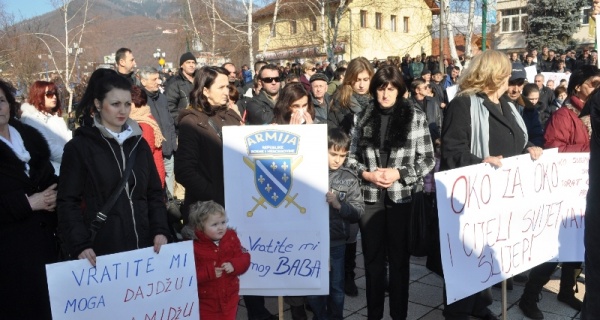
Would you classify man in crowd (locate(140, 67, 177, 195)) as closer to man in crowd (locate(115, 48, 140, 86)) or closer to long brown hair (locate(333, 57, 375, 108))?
man in crowd (locate(115, 48, 140, 86))

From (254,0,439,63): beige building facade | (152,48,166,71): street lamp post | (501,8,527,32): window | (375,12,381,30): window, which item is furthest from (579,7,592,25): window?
(152,48,166,71): street lamp post

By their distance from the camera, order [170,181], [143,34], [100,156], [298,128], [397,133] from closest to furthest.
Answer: [100,156] → [298,128] → [397,133] → [170,181] → [143,34]

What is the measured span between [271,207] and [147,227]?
0.85m

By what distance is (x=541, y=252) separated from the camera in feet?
13.0

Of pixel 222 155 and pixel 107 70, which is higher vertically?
pixel 107 70

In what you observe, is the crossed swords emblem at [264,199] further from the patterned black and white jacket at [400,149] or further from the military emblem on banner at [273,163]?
the patterned black and white jacket at [400,149]

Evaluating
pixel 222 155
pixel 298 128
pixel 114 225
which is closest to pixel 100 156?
pixel 114 225

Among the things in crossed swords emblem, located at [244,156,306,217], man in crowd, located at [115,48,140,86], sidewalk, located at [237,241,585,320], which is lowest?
sidewalk, located at [237,241,585,320]

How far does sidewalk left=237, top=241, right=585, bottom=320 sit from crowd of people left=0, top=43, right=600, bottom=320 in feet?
0.41

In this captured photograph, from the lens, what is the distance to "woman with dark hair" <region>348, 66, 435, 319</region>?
147 inches

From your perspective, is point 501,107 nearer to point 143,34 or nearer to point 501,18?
point 501,18

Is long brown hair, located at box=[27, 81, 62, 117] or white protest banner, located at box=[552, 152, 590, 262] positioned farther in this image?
long brown hair, located at box=[27, 81, 62, 117]

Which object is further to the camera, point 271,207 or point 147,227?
point 271,207

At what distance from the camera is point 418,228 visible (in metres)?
3.67
